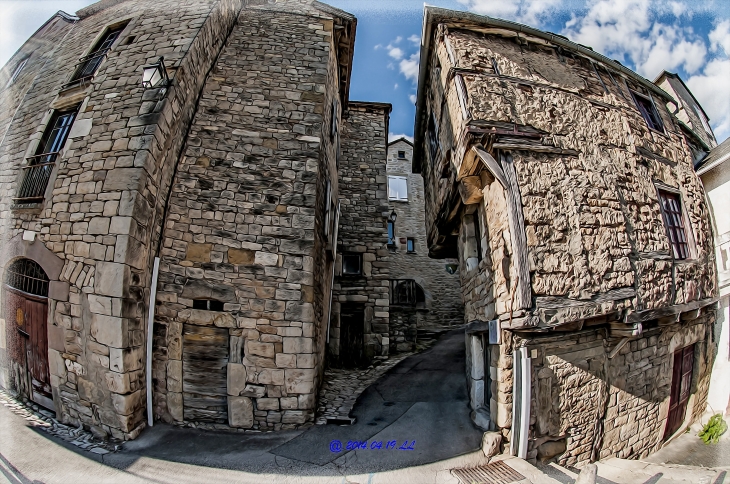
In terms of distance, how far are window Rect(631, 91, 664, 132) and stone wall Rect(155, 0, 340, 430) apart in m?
6.90

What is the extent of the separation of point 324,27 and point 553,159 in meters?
5.82

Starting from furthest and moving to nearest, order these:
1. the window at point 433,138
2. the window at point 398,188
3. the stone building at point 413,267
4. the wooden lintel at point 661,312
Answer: the window at point 398,188, the stone building at point 413,267, the window at point 433,138, the wooden lintel at point 661,312

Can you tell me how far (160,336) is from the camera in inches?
169

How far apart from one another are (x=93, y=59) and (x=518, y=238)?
7.99 m

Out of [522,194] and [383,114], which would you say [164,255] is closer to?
[522,194]

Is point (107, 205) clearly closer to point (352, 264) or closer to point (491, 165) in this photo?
point (491, 165)

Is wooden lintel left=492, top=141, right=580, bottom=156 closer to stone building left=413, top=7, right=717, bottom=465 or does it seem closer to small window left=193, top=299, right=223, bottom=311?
stone building left=413, top=7, right=717, bottom=465

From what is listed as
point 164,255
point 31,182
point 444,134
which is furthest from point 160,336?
point 444,134

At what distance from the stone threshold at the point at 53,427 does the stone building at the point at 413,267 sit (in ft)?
23.9

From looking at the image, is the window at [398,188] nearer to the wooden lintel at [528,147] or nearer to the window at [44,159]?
the wooden lintel at [528,147]

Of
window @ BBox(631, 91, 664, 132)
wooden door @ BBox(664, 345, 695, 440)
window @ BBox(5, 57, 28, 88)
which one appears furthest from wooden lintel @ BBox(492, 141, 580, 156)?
window @ BBox(5, 57, 28, 88)

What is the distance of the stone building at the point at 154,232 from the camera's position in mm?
3986

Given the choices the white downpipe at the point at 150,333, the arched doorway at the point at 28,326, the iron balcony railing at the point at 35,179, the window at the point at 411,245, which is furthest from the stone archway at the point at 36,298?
the window at the point at 411,245

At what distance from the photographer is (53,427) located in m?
3.86
